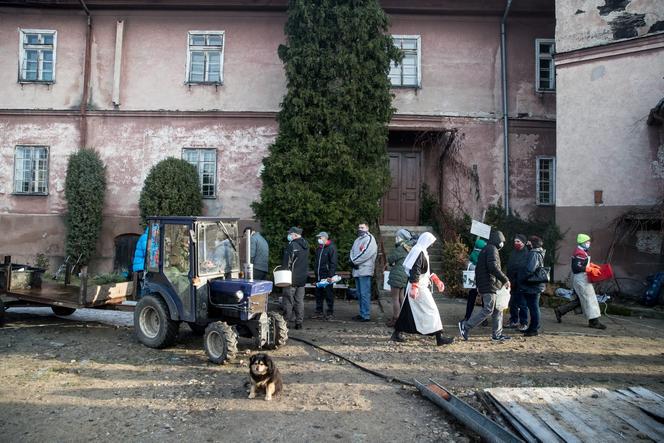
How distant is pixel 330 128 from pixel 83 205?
798 centimetres

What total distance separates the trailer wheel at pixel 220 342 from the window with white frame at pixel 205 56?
35.6ft

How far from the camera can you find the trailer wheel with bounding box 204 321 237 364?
6141 mm

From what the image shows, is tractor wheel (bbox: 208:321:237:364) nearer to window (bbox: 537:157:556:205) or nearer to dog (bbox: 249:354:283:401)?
dog (bbox: 249:354:283:401)

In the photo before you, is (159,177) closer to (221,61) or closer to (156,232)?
(221,61)

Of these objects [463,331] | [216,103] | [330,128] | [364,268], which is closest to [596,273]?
[463,331]

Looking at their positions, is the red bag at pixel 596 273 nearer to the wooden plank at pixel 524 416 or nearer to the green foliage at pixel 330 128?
the wooden plank at pixel 524 416

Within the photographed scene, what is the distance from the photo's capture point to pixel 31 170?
49.8 ft

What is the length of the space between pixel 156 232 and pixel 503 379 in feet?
17.1

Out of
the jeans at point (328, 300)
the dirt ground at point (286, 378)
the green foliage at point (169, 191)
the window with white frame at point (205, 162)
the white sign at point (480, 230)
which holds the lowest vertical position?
the dirt ground at point (286, 378)

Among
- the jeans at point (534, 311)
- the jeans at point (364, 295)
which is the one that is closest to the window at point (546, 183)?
the jeans at point (534, 311)

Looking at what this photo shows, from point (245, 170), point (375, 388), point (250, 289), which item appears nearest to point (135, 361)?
point (250, 289)

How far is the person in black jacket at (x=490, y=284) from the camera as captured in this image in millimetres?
7523

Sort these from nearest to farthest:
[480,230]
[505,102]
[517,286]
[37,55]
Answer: [517,286], [480,230], [505,102], [37,55]

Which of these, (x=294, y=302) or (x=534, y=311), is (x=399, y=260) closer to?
(x=294, y=302)
